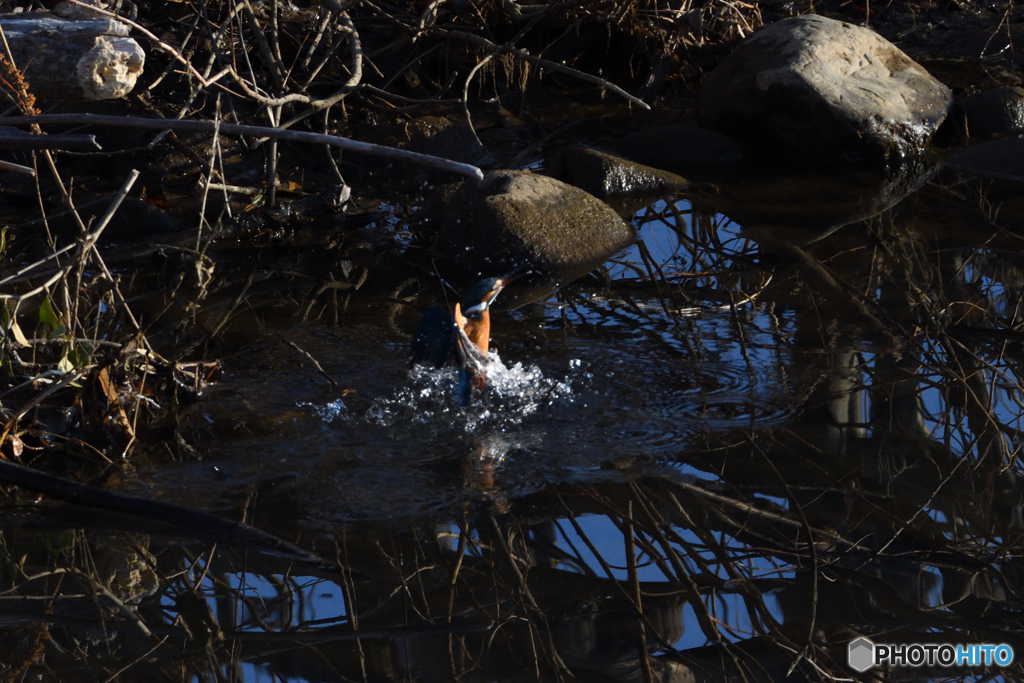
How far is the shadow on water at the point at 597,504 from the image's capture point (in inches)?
98.2

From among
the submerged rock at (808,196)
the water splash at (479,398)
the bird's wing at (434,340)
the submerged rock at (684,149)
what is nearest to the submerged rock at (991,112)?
the submerged rock at (808,196)

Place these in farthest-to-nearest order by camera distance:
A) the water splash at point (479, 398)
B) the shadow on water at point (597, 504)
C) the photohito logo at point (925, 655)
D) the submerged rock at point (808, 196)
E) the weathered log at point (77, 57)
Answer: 1. the submerged rock at point (808, 196)
2. the water splash at point (479, 398)
3. the weathered log at point (77, 57)
4. the shadow on water at point (597, 504)
5. the photohito logo at point (925, 655)

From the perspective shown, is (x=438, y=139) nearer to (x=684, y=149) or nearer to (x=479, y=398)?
(x=684, y=149)

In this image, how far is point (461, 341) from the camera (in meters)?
3.88

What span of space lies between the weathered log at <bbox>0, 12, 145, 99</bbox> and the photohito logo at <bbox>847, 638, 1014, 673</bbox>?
245cm

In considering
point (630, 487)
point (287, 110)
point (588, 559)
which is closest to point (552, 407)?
point (630, 487)

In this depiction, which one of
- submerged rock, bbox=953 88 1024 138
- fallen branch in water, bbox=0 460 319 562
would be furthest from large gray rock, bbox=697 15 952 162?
fallen branch in water, bbox=0 460 319 562

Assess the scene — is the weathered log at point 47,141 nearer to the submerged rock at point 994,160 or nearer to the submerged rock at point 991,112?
the submerged rock at point 994,160

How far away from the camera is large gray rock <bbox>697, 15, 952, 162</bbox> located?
708 cm

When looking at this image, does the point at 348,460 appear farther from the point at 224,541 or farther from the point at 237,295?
the point at 237,295

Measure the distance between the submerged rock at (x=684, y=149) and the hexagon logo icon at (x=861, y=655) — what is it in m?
5.32

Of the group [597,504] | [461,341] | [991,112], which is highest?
[991,112]

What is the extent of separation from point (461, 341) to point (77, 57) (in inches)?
67.4

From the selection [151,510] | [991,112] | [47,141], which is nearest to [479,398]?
[151,510]
